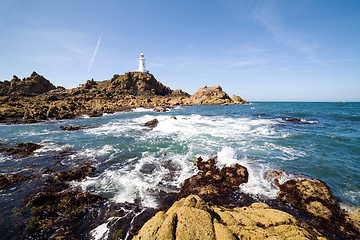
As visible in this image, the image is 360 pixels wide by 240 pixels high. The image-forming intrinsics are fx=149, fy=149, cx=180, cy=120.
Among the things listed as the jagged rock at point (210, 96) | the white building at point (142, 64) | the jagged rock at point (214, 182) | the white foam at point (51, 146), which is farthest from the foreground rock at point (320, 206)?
the white building at point (142, 64)

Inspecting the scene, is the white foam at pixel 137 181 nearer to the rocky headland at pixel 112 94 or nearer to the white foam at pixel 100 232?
the white foam at pixel 100 232

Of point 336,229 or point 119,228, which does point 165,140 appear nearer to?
point 119,228

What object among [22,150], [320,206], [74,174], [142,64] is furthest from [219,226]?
[142,64]

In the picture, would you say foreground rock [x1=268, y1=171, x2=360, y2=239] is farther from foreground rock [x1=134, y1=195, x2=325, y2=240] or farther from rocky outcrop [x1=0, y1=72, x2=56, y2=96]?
rocky outcrop [x1=0, y1=72, x2=56, y2=96]

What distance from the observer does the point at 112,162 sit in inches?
446

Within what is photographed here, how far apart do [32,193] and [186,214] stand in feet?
27.9

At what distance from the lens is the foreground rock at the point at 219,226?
11.9 ft

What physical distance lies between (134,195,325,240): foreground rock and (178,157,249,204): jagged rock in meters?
2.45

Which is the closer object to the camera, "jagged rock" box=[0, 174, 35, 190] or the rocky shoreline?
the rocky shoreline

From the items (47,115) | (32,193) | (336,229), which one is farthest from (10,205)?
(47,115)

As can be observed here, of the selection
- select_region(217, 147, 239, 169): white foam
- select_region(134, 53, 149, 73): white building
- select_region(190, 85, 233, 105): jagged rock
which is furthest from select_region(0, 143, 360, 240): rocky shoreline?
select_region(134, 53, 149, 73): white building

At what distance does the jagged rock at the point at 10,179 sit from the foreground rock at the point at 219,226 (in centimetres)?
944

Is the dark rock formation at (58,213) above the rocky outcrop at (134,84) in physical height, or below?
below

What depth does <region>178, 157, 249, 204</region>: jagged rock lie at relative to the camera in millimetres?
7214
